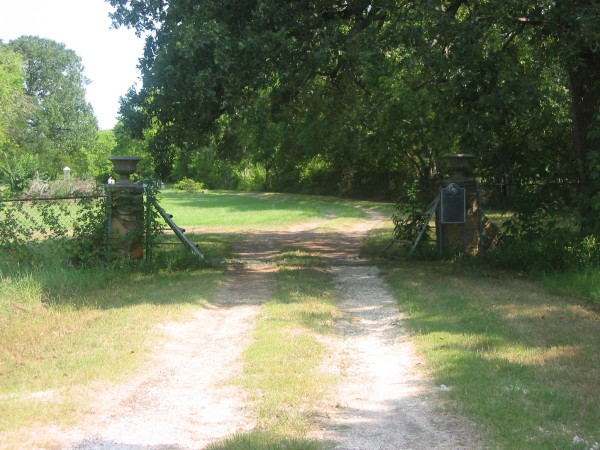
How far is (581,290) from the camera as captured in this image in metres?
11.3

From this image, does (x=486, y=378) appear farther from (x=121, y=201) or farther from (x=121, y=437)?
(x=121, y=201)

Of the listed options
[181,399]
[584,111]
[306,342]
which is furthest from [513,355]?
[584,111]

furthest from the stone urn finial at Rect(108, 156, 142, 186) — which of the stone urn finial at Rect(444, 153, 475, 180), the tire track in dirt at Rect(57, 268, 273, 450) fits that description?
the stone urn finial at Rect(444, 153, 475, 180)

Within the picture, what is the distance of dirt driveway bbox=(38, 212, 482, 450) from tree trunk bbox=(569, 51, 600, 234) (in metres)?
5.42

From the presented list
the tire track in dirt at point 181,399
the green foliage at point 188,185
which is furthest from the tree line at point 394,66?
the green foliage at point 188,185

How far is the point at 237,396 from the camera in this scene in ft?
20.7

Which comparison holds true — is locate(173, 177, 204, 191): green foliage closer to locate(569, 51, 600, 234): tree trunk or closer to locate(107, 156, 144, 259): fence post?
locate(107, 156, 144, 259): fence post

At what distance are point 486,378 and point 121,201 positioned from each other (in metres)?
9.34

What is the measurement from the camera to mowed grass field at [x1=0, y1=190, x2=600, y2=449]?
18.4 feet

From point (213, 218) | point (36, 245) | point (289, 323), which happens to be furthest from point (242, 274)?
point (213, 218)

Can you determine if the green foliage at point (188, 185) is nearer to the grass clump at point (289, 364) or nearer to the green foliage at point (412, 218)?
the green foliage at point (412, 218)

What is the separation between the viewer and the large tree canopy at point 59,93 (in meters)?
84.8

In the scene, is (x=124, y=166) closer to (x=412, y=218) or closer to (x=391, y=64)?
(x=391, y=64)

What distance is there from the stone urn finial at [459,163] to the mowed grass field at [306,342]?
8.41 ft
